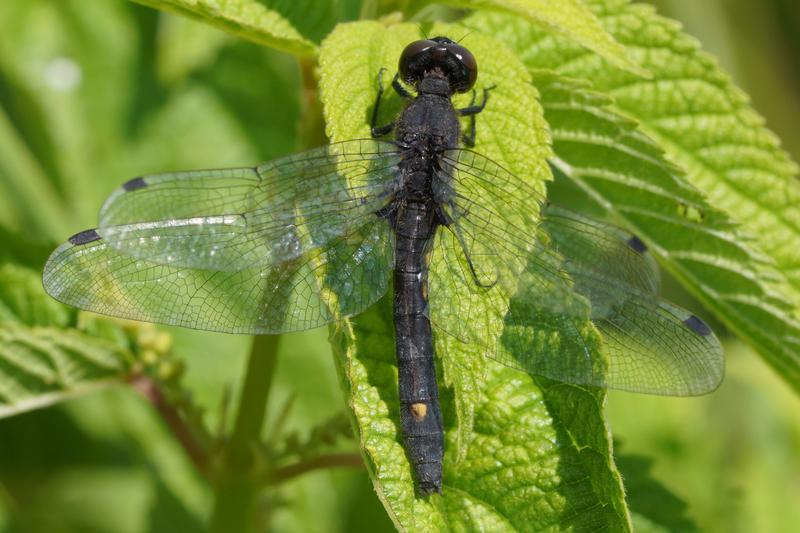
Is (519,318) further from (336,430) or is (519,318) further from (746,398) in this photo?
(746,398)

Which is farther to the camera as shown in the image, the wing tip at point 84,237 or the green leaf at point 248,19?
the wing tip at point 84,237

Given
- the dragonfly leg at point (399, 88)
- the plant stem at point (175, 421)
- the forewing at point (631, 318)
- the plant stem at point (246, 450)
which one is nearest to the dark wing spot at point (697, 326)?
the forewing at point (631, 318)

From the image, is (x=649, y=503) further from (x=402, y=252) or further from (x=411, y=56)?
(x=411, y=56)

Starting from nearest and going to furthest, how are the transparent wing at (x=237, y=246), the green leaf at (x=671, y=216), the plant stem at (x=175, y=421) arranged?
the green leaf at (x=671, y=216) → the transparent wing at (x=237, y=246) → the plant stem at (x=175, y=421)

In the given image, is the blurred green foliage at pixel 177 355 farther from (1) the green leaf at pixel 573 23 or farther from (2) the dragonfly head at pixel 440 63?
(1) the green leaf at pixel 573 23

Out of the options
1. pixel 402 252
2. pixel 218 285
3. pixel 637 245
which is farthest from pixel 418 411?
pixel 637 245

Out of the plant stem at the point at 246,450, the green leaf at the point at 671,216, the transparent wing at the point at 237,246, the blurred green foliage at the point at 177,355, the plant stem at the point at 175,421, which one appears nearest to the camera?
the green leaf at the point at 671,216
